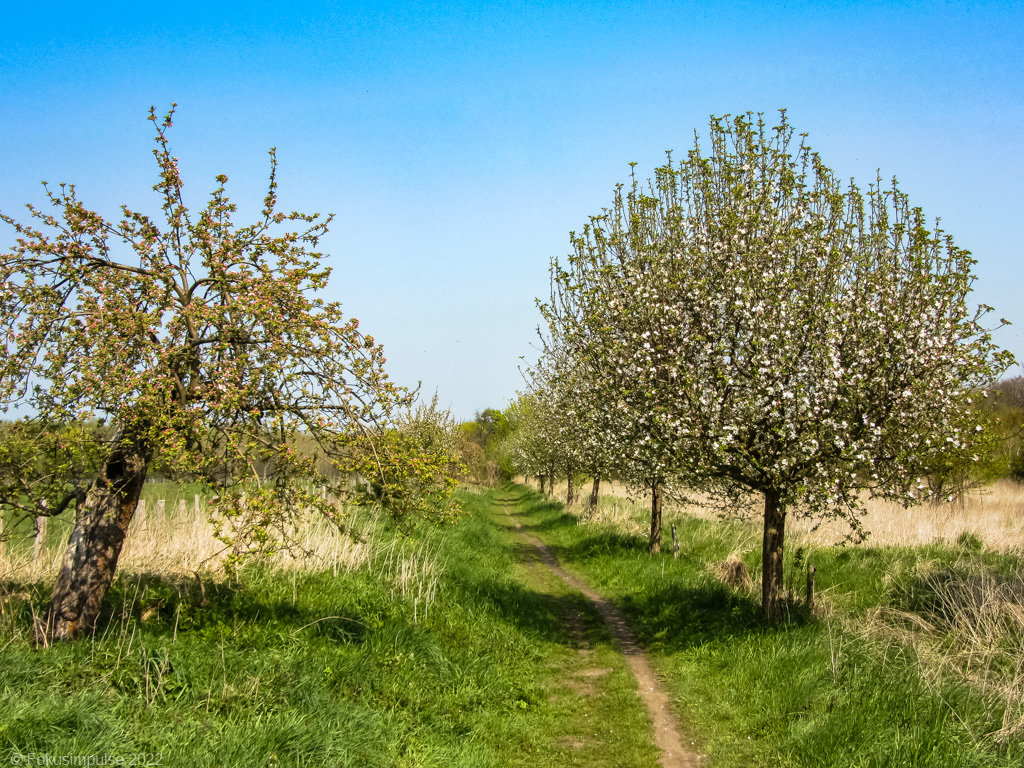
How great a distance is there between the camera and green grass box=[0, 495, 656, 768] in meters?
5.80

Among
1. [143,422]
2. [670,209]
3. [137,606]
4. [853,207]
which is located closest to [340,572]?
[137,606]

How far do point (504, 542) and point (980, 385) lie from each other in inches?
641

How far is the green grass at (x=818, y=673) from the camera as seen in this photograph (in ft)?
22.3

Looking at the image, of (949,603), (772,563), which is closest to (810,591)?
(772,563)

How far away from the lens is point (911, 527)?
18.8 meters

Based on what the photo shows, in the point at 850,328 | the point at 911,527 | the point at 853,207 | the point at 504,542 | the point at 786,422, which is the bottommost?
the point at 504,542

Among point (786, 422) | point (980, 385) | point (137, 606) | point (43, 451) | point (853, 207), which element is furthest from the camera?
point (853, 207)

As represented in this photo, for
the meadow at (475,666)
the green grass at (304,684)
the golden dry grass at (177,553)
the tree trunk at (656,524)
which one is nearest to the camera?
the green grass at (304,684)

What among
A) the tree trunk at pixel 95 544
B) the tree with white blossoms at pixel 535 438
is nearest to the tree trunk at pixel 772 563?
the tree trunk at pixel 95 544

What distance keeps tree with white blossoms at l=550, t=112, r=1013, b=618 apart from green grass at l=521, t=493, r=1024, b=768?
139 centimetres

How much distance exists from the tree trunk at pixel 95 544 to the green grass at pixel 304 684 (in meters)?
0.34

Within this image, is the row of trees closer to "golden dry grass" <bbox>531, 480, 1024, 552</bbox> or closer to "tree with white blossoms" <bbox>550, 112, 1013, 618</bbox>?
"tree with white blossoms" <bbox>550, 112, 1013, 618</bbox>

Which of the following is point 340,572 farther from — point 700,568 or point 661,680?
point 700,568

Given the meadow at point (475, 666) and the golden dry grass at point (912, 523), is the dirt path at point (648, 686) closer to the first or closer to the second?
the meadow at point (475, 666)
